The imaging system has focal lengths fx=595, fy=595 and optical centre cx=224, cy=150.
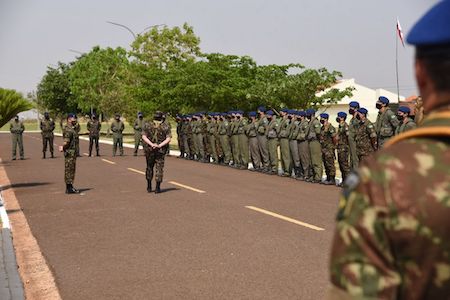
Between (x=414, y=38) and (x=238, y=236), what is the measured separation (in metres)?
6.84

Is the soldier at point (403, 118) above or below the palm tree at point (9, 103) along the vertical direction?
below

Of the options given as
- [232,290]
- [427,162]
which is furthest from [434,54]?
[232,290]

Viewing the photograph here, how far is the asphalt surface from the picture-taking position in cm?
591

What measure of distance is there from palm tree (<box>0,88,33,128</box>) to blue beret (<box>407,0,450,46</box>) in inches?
579

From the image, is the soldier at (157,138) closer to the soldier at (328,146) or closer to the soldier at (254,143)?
the soldier at (328,146)

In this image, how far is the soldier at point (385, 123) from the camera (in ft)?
40.8

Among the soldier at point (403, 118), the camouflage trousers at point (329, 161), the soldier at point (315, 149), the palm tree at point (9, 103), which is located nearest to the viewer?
the soldier at point (403, 118)

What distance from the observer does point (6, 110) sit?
49.4 ft

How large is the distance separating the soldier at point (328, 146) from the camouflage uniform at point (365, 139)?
143 cm

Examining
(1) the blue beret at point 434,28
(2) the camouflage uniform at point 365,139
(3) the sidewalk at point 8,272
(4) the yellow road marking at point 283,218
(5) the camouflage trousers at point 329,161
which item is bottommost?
(3) the sidewalk at point 8,272

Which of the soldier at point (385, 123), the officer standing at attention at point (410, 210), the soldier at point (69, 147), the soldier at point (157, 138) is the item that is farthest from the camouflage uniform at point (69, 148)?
the officer standing at attention at point (410, 210)

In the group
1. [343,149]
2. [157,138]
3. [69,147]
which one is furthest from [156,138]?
[343,149]

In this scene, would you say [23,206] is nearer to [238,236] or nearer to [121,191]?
[121,191]

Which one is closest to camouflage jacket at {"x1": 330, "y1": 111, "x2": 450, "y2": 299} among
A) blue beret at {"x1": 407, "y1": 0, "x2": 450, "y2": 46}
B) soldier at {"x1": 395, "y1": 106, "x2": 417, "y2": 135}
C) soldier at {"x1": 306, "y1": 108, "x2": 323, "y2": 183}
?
blue beret at {"x1": 407, "y1": 0, "x2": 450, "y2": 46}
